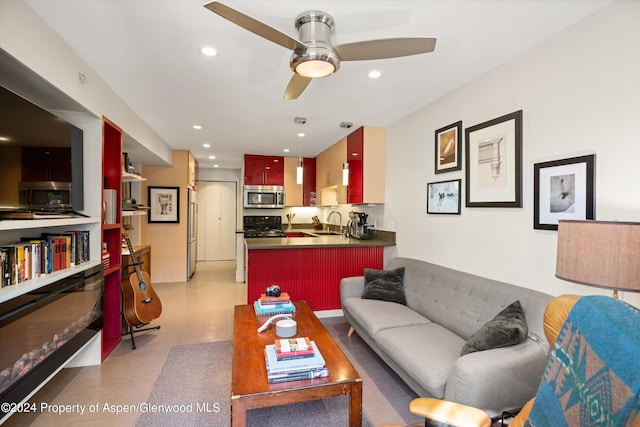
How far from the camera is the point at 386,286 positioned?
313 cm

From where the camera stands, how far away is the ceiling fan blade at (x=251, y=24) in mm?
1252

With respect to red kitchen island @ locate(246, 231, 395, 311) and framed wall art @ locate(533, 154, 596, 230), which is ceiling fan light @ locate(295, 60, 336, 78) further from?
red kitchen island @ locate(246, 231, 395, 311)

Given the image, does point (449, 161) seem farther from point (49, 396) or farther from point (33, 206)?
point (49, 396)

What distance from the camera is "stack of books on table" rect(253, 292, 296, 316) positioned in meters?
2.52

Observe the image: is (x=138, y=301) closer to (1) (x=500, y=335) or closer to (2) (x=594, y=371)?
(1) (x=500, y=335)

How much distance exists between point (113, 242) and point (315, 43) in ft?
8.83

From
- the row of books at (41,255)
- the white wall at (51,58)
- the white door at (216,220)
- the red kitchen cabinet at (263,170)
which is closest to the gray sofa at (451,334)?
the row of books at (41,255)

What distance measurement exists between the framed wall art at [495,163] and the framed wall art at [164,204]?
4842 mm

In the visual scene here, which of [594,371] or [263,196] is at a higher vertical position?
[263,196]

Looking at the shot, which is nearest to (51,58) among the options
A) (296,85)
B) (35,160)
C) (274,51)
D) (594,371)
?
(35,160)

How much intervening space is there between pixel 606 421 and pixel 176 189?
231 inches

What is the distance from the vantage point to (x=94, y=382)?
7.57 ft

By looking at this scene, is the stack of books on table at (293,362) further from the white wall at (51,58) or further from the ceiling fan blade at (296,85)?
the white wall at (51,58)

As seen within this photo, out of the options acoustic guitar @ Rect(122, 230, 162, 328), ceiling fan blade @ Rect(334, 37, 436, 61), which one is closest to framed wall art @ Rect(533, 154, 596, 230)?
ceiling fan blade @ Rect(334, 37, 436, 61)
